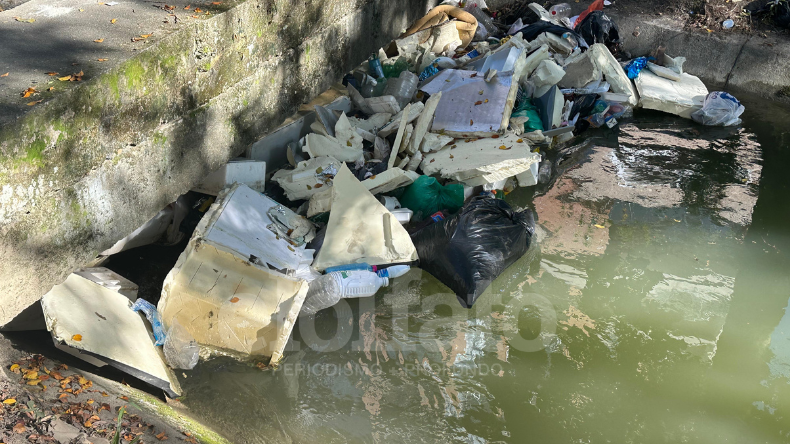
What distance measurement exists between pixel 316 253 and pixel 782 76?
209 inches

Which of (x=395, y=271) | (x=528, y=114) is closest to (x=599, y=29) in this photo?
(x=528, y=114)

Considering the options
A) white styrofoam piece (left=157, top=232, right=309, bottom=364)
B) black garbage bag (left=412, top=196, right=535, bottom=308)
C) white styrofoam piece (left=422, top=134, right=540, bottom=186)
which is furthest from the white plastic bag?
white styrofoam piece (left=157, top=232, right=309, bottom=364)

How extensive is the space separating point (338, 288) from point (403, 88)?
7.10 feet

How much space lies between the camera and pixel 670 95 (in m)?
5.64

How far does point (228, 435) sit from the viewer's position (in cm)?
257

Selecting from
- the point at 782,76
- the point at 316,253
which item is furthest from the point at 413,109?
the point at 782,76

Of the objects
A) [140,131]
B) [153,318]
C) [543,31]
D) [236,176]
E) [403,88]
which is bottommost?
[153,318]

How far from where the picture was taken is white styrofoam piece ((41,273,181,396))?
8.63 ft

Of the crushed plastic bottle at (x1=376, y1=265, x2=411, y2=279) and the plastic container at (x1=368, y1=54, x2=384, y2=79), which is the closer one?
the crushed plastic bottle at (x1=376, y1=265, x2=411, y2=279)

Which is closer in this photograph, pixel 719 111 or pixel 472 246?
pixel 472 246

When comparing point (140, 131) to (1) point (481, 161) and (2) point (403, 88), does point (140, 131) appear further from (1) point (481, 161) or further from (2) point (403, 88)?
(2) point (403, 88)

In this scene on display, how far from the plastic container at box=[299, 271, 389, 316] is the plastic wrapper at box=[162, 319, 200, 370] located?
1.90 feet

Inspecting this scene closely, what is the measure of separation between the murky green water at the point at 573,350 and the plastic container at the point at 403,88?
47.1 inches

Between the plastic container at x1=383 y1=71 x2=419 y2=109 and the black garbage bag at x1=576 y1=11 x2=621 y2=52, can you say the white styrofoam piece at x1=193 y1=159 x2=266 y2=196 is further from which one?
the black garbage bag at x1=576 y1=11 x2=621 y2=52
